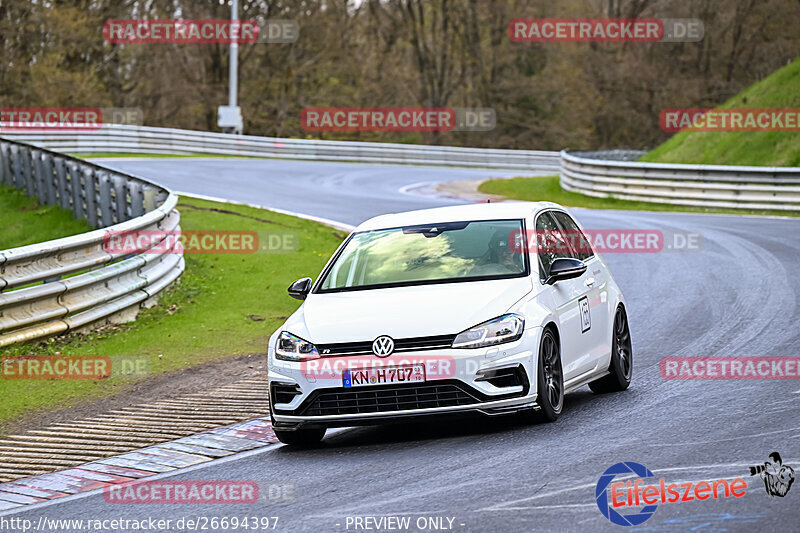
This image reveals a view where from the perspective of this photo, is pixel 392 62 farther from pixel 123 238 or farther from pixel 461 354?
pixel 461 354

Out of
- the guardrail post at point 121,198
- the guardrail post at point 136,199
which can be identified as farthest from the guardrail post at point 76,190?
the guardrail post at point 136,199

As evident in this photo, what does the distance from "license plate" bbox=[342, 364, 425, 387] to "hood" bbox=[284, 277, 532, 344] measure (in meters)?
0.21

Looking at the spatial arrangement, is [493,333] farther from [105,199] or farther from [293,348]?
[105,199]

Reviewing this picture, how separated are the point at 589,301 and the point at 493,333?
1721 mm

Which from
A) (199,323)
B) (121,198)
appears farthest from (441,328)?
(121,198)

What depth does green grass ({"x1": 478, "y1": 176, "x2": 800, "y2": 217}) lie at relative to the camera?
89.5 ft

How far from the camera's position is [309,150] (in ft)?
142

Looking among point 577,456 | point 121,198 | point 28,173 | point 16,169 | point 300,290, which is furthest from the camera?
point 16,169

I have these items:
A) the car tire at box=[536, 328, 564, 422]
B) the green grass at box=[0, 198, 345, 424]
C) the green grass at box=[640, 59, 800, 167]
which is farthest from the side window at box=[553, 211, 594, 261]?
the green grass at box=[640, 59, 800, 167]

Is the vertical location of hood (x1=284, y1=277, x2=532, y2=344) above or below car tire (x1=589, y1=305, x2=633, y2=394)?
above

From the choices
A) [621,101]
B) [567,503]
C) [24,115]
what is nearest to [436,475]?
[567,503]

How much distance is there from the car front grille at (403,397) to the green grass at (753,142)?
75.9ft

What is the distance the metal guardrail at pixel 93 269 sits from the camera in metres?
11.5

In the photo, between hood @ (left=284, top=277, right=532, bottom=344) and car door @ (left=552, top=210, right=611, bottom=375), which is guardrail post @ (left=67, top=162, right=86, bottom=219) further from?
hood @ (left=284, top=277, right=532, bottom=344)
